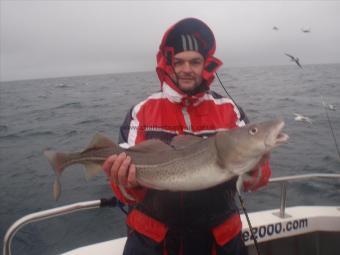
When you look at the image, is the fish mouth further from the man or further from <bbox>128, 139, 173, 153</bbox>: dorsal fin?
<bbox>128, 139, 173, 153</bbox>: dorsal fin

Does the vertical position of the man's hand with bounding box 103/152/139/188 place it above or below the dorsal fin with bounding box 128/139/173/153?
below

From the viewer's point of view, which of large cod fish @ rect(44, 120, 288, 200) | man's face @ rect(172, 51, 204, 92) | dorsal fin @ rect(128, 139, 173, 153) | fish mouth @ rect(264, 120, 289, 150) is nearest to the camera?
fish mouth @ rect(264, 120, 289, 150)

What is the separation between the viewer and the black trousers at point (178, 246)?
3.36 meters

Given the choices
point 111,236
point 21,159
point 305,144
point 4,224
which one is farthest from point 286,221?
point 21,159

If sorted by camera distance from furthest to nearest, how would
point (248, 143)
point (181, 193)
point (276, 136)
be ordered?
point (181, 193) < point (248, 143) < point (276, 136)

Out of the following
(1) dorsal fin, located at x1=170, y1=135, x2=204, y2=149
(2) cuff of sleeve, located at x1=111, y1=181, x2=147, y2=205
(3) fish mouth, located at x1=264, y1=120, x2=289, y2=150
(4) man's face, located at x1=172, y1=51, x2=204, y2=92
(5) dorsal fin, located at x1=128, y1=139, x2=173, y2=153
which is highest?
(4) man's face, located at x1=172, y1=51, x2=204, y2=92

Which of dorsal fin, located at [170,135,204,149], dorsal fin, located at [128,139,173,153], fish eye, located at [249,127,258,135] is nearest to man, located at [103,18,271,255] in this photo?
dorsal fin, located at [128,139,173,153]

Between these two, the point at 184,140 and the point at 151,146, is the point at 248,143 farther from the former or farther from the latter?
the point at 151,146

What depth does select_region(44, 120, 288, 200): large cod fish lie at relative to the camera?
2.95m

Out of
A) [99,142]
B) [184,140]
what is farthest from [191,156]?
[99,142]

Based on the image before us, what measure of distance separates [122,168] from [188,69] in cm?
135

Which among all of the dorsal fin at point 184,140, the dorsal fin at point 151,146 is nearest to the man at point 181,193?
the dorsal fin at point 151,146

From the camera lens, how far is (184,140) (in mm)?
3246

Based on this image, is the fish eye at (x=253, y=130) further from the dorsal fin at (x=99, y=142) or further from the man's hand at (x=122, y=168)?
the dorsal fin at (x=99, y=142)
